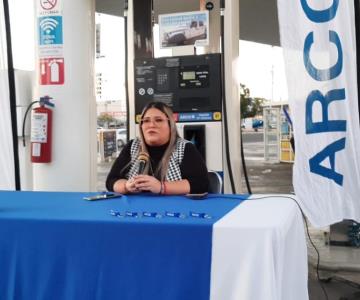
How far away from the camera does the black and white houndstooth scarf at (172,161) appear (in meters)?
2.95

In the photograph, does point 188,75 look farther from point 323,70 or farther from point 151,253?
point 151,253

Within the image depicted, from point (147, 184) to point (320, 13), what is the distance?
1.62 metres

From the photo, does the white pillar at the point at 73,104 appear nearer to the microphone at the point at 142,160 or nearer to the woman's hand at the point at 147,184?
the microphone at the point at 142,160

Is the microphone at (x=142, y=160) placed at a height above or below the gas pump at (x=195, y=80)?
below

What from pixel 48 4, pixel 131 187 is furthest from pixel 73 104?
pixel 131 187

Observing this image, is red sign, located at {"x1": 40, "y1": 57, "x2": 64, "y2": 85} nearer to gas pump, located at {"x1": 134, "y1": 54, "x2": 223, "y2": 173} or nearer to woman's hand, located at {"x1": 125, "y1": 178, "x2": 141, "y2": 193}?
A: gas pump, located at {"x1": 134, "y1": 54, "x2": 223, "y2": 173}

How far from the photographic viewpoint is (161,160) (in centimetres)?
302

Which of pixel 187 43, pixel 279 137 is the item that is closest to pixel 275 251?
pixel 187 43

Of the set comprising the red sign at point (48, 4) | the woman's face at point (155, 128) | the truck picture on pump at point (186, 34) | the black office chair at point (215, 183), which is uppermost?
the red sign at point (48, 4)

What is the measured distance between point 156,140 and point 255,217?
1130 mm

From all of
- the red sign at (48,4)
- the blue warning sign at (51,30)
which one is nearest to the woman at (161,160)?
the blue warning sign at (51,30)

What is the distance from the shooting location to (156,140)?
9.96ft

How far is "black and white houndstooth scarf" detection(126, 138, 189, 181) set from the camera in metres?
2.95

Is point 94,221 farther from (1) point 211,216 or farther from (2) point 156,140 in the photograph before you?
(2) point 156,140
